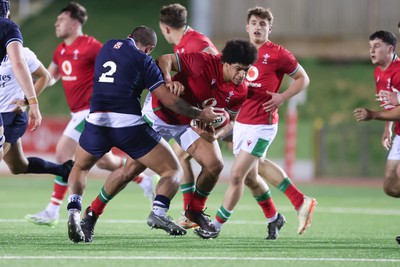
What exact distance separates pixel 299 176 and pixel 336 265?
15214 millimetres

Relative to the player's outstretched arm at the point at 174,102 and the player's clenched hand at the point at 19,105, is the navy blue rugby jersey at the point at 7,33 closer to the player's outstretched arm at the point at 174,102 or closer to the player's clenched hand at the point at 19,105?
the player's clenched hand at the point at 19,105

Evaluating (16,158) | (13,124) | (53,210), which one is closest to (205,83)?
(13,124)

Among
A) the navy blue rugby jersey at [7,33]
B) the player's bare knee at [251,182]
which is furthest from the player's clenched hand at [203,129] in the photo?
the navy blue rugby jersey at [7,33]

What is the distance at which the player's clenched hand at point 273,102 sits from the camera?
31.7ft

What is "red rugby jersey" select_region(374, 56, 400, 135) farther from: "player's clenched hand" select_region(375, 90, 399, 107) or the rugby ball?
the rugby ball

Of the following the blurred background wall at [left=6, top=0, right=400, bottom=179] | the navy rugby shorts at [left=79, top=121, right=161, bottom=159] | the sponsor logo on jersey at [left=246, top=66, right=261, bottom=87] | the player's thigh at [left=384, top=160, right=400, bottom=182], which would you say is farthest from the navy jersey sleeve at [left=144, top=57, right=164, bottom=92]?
the blurred background wall at [left=6, top=0, right=400, bottom=179]

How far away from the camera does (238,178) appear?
9.53 meters

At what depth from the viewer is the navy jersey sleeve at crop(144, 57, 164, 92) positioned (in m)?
8.42

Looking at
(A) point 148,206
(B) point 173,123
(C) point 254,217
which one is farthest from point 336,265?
(A) point 148,206

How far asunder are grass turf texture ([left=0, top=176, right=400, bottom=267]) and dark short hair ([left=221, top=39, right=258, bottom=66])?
69.0 inches

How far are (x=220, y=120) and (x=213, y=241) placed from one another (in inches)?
47.5

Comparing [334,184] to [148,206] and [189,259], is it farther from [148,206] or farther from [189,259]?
[189,259]

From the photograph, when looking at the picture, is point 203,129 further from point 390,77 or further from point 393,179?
point 393,179

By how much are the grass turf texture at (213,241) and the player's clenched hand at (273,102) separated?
1.37 m
